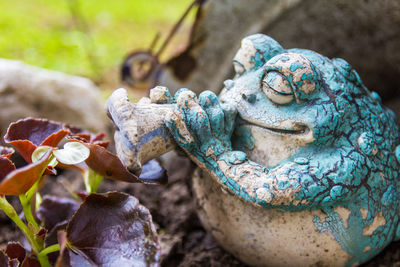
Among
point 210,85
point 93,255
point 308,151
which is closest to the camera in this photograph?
point 93,255

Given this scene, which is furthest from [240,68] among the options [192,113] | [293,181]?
[293,181]

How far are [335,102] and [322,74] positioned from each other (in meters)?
0.08

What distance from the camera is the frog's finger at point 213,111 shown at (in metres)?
0.93

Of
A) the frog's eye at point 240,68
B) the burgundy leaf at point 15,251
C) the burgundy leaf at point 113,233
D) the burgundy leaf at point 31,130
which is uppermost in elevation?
the frog's eye at point 240,68

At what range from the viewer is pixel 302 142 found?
3.10ft

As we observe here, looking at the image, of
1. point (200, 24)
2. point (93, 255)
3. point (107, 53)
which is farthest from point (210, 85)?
point (107, 53)

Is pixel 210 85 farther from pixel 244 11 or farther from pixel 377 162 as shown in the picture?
pixel 377 162

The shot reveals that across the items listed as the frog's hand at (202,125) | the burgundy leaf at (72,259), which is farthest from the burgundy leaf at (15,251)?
the frog's hand at (202,125)

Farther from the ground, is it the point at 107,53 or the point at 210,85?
the point at 210,85

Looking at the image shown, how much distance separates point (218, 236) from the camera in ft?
3.70

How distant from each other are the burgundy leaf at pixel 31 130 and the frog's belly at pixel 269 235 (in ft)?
1.41

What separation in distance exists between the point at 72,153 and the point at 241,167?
367 mm

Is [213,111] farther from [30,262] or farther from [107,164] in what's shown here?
[30,262]

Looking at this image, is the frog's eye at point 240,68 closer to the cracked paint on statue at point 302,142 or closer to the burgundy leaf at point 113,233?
the cracked paint on statue at point 302,142
